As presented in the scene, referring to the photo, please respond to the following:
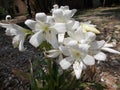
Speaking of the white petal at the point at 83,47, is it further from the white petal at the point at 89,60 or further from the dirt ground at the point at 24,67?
the dirt ground at the point at 24,67

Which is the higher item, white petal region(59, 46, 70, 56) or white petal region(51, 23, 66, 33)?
white petal region(51, 23, 66, 33)

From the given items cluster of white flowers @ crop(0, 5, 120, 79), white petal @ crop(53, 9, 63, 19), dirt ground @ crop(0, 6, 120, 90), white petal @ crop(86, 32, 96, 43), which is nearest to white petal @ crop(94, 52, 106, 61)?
cluster of white flowers @ crop(0, 5, 120, 79)

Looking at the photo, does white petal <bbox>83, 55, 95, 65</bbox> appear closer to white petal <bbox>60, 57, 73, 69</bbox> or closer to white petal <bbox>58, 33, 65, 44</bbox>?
white petal <bbox>60, 57, 73, 69</bbox>

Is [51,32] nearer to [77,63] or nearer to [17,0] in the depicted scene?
[77,63]

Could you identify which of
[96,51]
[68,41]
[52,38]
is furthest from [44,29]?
[96,51]

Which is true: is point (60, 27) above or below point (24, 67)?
above

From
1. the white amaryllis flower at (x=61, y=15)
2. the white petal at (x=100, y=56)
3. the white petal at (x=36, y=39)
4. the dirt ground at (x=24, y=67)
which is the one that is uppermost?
the white amaryllis flower at (x=61, y=15)

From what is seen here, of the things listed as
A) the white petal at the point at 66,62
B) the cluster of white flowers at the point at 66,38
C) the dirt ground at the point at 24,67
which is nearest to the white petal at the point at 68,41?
the cluster of white flowers at the point at 66,38

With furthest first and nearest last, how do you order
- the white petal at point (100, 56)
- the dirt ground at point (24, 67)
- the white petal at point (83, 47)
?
1. the dirt ground at point (24, 67)
2. the white petal at point (100, 56)
3. the white petal at point (83, 47)

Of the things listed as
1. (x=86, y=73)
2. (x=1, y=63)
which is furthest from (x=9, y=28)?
(x=1, y=63)

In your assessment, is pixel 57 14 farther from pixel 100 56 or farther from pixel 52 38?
pixel 100 56
